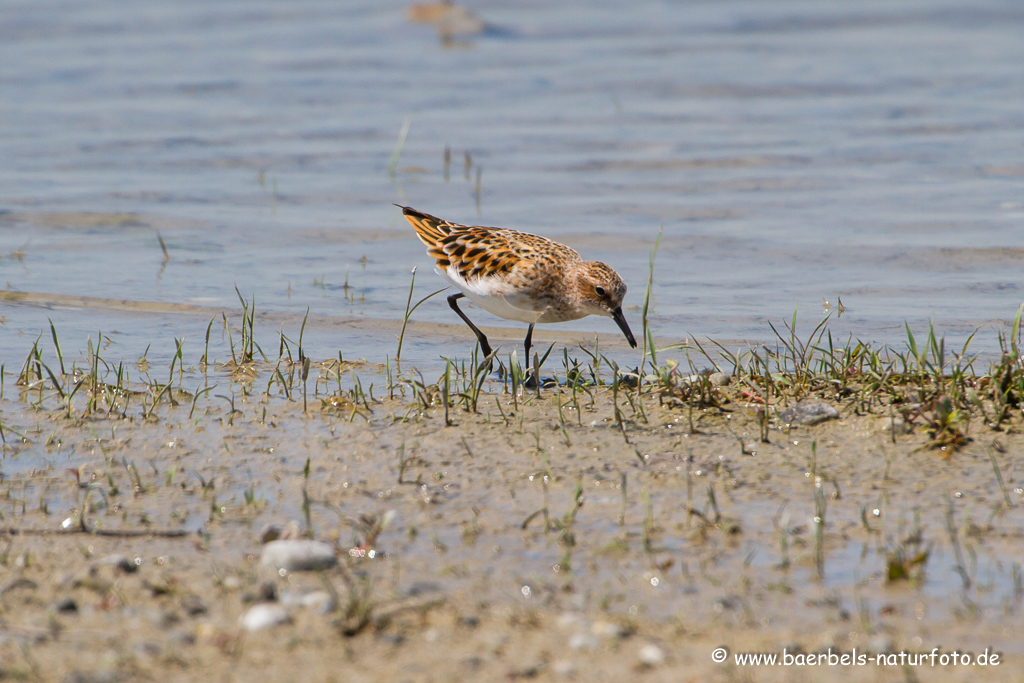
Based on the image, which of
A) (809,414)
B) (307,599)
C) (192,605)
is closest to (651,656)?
(307,599)

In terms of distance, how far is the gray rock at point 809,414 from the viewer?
18.5 feet

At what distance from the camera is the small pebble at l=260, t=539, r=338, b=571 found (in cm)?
416

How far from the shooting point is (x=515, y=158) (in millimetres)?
14047

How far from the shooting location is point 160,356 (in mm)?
7605

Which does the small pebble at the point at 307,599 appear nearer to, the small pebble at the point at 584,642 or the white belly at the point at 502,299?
the small pebble at the point at 584,642

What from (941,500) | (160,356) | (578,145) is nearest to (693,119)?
(578,145)

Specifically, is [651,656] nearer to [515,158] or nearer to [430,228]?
[430,228]

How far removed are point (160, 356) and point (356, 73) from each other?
12.0m

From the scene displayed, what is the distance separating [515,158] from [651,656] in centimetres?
1095

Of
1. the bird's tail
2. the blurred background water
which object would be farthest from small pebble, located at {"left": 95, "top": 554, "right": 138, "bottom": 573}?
the bird's tail

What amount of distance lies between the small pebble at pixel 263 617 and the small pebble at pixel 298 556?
0.94ft

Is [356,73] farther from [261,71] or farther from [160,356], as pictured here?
[160,356]

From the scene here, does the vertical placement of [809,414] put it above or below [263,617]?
above

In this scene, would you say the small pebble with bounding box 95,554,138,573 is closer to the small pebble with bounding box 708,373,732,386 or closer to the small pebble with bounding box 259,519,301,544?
the small pebble with bounding box 259,519,301,544
